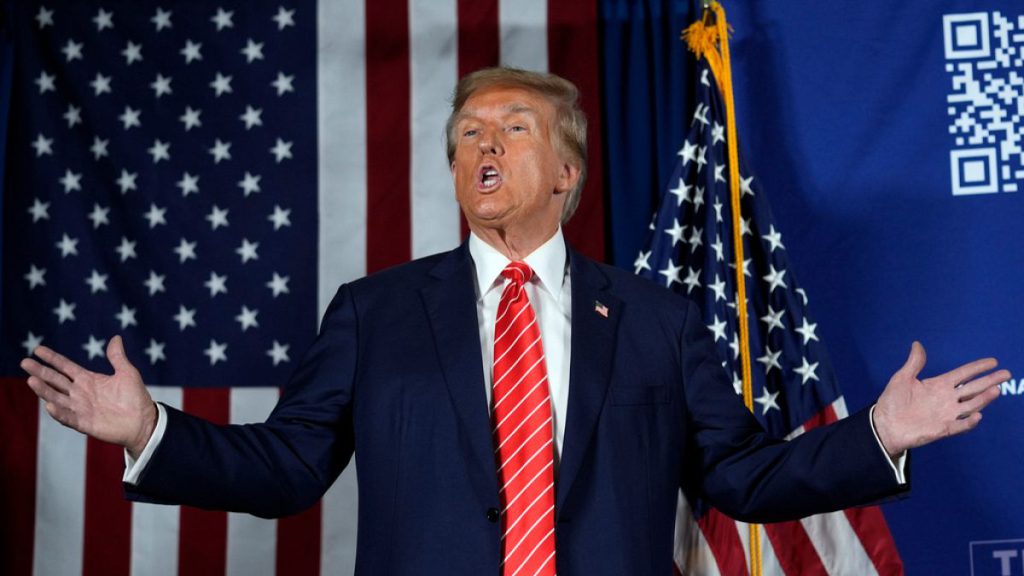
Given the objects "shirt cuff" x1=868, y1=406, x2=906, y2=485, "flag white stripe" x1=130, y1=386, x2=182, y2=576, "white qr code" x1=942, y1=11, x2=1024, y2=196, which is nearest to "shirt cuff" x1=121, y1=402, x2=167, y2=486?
"shirt cuff" x1=868, y1=406, x2=906, y2=485

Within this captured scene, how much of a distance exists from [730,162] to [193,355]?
1.58 m

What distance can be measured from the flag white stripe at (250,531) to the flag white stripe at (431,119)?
60 centimetres

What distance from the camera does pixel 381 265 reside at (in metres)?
3.39

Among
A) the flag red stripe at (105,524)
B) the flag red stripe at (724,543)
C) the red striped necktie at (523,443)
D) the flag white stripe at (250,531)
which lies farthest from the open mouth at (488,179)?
the flag red stripe at (105,524)

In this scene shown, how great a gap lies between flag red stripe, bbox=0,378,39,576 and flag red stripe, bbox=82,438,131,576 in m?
0.16

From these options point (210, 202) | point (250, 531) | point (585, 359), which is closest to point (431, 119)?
point (210, 202)

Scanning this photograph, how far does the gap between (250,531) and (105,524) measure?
1.34 feet

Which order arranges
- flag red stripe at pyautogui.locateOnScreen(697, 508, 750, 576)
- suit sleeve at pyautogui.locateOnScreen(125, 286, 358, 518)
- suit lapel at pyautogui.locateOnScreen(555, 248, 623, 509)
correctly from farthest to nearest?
flag red stripe at pyautogui.locateOnScreen(697, 508, 750, 576) → suit lapel at pyautogui.locateOnScreen(555, 248, 623, 509) → suit sleeve at pyautogui.locateOnScreen(125, 286, 358, 518)

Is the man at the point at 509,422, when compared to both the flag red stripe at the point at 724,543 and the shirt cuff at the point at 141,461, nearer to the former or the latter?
the shirt cuff at the point at 141,461

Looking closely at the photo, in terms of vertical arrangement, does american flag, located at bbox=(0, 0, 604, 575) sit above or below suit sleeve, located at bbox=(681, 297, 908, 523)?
above

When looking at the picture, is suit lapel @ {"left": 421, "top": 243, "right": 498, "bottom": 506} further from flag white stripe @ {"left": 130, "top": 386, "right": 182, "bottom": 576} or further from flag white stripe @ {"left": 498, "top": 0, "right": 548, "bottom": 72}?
flag white stripe @ {"left": 130, "top": 386, "right": 182, "bottom": 576}

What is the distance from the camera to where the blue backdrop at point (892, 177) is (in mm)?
3176

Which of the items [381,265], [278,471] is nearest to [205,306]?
[381,265]

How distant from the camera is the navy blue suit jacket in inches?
71.9
